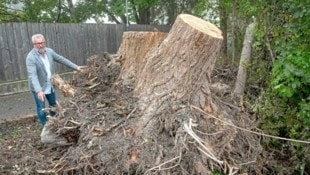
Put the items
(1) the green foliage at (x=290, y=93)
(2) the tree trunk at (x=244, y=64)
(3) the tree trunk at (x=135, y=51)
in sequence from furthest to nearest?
1. (2) the tree trunk at (x=244, y=64)
2. (3) the tree trunk at (x=135, y=51)
3. (1) the green foliage at (x=290, y=93)

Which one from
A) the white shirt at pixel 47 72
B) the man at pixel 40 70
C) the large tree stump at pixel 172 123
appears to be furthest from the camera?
the white shirt at pixel 47 72

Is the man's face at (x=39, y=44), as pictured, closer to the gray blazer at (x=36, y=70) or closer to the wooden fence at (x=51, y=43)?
the gray blazer at (x=36, y=70)

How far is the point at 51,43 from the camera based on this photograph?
1012cm

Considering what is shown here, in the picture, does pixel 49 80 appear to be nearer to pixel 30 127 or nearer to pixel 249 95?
pixel 30 127

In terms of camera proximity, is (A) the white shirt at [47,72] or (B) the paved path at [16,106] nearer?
(A) the white shirt at [47,72]

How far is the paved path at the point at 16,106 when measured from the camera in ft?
23.2

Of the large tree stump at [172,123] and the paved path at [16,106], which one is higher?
the large tree stump at [172,123]

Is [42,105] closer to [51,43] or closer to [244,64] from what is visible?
[244,64]

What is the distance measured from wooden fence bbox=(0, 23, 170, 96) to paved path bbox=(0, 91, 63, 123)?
0.35 m

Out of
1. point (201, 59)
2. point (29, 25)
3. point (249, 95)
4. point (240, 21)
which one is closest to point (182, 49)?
point (201, 59)

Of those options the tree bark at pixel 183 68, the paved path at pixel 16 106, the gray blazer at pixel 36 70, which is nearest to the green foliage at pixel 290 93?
the tree bark at pixel 183 68

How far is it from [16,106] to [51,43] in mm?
2817

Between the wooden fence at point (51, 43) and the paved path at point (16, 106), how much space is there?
0.35m

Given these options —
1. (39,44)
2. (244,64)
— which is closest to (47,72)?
(39,44)
